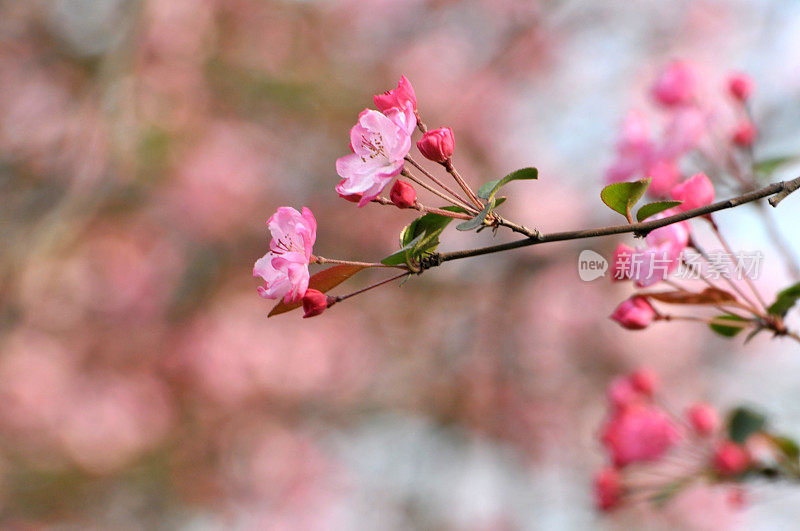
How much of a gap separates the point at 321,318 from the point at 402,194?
3.94 m

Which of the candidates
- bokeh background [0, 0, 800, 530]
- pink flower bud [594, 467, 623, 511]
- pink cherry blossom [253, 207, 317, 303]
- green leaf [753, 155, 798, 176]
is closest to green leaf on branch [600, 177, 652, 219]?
pink cherry blossom [253, 207, 317, 303]

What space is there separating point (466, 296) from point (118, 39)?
1927mm

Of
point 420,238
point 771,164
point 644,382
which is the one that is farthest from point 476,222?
point 644,382

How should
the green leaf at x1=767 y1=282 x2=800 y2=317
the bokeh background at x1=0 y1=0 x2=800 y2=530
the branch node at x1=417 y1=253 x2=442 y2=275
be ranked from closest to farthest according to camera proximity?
1. the branch node at x1=417 y1=253 x2=442 y2=275
2. the green leaf at x1=767 y1=282 x2=800 y2=317
3. the bokeh background at x1=0 y1=0 x2=800 y2=530

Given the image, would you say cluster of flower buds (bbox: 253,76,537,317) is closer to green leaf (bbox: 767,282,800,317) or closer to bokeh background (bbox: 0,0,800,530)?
green leaf (bbox: 767,282,800,317)

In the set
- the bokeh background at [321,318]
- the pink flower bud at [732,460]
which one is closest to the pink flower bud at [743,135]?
the pink flower bud at [732,460]

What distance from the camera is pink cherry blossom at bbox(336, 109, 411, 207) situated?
1.97 feet

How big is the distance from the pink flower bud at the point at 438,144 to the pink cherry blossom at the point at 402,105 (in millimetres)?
17

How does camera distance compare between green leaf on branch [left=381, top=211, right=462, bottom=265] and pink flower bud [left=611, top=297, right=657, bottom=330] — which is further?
pink flower bud [left=611, top=297, right=657, bottom=330]

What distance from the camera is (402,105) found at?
619 millimetres

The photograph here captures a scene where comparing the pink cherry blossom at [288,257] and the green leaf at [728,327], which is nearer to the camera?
the pink cherry blossom at [288,257]

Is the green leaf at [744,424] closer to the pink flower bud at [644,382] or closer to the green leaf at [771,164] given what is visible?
the pink flower bud at [644,382]

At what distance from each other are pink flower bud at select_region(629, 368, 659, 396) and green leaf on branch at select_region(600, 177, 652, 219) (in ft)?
2.36

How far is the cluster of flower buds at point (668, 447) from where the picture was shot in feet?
3.48
